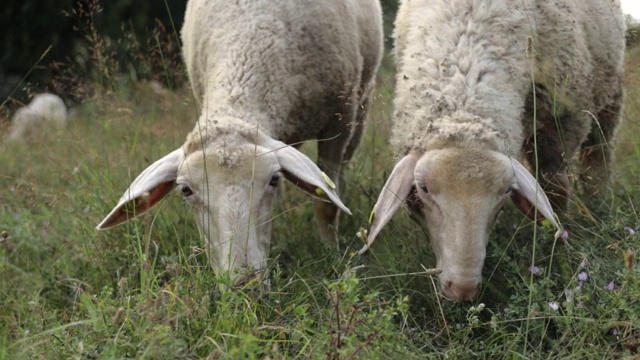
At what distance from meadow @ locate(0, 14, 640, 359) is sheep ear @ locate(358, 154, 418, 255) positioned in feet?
0.75

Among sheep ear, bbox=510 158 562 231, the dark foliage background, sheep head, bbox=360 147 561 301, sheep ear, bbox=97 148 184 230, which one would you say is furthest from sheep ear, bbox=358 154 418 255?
the dark foliage background

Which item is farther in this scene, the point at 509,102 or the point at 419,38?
the point at 419,38

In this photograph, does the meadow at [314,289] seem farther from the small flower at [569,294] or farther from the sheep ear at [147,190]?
the sheep ear at [147,190]

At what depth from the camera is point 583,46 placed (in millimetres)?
4668

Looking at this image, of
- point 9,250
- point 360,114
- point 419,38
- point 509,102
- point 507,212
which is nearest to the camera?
point 509,102

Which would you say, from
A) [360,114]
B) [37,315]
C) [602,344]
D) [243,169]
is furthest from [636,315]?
[360,114]

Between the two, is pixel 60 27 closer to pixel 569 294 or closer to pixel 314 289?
pixel 314 289

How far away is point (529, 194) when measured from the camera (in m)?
3.84

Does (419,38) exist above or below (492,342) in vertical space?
above

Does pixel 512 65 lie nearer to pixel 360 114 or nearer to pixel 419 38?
pixel 419 38

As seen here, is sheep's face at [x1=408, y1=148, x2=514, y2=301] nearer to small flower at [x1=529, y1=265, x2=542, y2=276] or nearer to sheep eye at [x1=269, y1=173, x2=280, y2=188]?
small flower at [x1=529, y1=265, x2=542, y2=276]

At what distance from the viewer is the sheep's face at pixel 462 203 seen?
12.1 ft

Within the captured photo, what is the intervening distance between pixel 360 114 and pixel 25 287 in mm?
2202

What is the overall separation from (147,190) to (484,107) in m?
1.46
